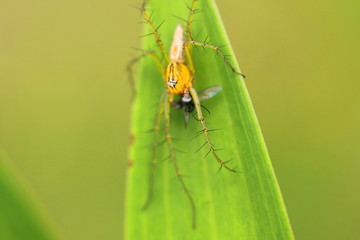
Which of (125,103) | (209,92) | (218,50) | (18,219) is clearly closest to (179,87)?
(209,92)

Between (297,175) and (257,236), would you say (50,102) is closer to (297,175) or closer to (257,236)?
(297,175)

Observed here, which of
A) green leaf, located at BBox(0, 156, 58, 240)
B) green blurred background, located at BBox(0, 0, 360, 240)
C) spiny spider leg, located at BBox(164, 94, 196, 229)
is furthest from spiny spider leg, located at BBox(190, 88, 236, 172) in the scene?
green blurred background, located at BBox(0, 0, 360, 240)

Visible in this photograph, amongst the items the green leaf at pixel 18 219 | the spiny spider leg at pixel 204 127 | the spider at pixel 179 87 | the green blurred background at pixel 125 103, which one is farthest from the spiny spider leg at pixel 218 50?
the green blurred background at pixel 125 103

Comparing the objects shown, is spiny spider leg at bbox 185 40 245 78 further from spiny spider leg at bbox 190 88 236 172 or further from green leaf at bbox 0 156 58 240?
green leaf at bbox 0 156 58 240

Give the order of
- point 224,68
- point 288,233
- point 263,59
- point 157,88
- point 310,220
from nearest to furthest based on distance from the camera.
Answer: point 288,233 → point 224,68 → point 157,88 → point 310,220 → point 263,59

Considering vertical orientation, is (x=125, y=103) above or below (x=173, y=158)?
above

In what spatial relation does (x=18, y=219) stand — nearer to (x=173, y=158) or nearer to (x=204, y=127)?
(x=173, y=158)

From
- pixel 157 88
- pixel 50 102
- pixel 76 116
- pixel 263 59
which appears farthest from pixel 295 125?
pixel 50 102
